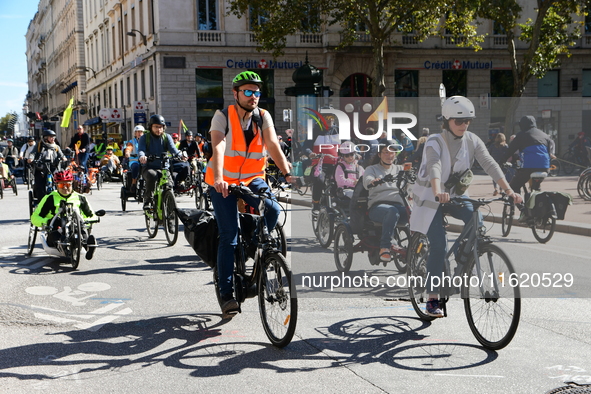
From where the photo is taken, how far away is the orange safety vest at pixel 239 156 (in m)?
5.81

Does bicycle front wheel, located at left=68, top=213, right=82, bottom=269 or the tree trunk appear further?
the tree trunk

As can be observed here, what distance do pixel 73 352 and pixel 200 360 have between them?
93cm

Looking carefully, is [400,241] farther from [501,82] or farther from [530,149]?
[501,82]

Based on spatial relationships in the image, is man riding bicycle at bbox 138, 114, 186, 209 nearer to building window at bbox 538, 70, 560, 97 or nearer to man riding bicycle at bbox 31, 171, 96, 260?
man riding bicycle at bbox 31, 171, 96, 260

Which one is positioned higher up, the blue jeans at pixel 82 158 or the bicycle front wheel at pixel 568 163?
the blue jeans at pixel 82 158

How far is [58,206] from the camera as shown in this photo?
9109 millimetres

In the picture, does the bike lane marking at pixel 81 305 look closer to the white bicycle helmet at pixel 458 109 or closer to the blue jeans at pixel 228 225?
the blue jeans at pixel 228 225

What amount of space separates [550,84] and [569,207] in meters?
38.6

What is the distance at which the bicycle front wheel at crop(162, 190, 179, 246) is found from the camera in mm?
10727

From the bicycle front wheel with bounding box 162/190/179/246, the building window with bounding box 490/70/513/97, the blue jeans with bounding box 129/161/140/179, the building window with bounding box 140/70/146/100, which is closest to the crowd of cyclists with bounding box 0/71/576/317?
the bicycle front wheel with bounding box 162/190/179/246

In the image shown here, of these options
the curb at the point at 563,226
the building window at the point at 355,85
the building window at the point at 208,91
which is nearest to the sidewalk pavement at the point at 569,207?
the curb at the point at 563,226

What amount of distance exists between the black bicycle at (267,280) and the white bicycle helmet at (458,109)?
1.42 meters

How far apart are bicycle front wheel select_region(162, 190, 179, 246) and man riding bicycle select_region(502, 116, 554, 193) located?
586cm

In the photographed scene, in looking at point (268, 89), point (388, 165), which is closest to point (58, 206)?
point (388, 165)
